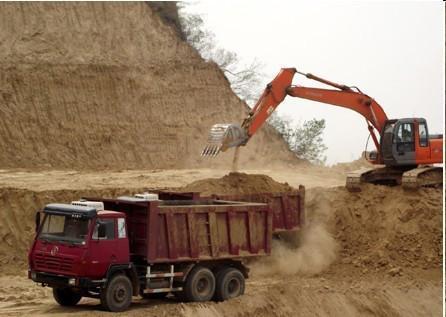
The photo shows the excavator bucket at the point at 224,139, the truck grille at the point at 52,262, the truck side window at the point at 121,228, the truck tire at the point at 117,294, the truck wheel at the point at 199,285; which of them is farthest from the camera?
the excavator bucket at the point at 224,139

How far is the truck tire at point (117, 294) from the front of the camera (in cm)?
1781

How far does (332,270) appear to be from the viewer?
81.0ft

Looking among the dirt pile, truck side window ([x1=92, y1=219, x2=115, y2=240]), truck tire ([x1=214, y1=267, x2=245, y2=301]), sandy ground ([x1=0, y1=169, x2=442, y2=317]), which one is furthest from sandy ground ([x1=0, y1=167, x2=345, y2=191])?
truck side window ([x1=92, y1=219, x2=115, y2=240])

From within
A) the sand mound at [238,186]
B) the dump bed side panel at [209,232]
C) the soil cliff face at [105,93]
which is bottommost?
the dump bed side panel at [209,232]

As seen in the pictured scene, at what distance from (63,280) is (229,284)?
405cm

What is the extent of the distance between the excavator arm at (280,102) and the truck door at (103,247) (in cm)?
767

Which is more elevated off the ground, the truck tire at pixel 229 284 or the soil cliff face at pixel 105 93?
the soil cliff face at pixel 105 93

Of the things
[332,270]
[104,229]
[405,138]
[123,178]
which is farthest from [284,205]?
[104,229]

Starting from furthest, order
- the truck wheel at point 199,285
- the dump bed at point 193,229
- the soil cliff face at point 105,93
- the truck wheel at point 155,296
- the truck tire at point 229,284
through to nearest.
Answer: the soil cliff face at point 105,93
the truck wheel at point 155,296
the truck tire at point 229,284
the truck wheel at point 199,285
the dump bed at point 193,229

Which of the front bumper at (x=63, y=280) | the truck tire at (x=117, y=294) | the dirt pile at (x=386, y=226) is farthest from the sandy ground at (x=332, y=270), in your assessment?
the front bumper at (x=63, y=280)

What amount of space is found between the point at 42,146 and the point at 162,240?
17202mm

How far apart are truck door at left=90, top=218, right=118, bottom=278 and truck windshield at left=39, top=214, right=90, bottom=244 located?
0.22m

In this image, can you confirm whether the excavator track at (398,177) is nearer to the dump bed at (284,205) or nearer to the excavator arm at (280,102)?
the excavator arm at (280,102)

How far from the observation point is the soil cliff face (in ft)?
116
